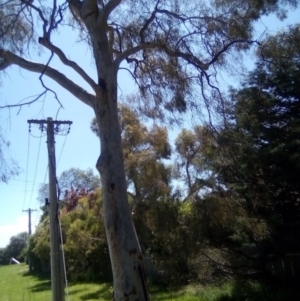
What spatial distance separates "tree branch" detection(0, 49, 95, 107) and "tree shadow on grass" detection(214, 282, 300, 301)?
34.9 feet

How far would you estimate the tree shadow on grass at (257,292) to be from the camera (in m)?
16.5

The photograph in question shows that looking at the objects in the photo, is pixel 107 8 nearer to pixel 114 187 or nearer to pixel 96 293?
pixel 114 187

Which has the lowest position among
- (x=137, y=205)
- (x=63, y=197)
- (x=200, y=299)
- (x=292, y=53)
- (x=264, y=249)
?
(x=200, y=299)

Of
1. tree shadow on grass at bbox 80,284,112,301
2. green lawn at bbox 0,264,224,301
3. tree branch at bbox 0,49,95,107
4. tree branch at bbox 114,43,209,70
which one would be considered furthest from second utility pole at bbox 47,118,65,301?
tree shadow on grass at bbox 80,284,112,301

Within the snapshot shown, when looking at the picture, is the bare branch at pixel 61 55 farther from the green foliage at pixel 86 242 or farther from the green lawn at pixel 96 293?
the green foliage at pixel 86 242

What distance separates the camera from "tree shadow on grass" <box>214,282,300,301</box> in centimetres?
1652

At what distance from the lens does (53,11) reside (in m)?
9.31

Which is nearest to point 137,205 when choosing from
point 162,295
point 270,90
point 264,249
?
point 162,295

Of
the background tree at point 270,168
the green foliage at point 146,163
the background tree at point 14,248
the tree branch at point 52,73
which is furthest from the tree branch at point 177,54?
the background tree at point 14,248

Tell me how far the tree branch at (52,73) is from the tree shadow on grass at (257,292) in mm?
10632

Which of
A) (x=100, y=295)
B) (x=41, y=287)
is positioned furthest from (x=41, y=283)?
(x=100, y=295)

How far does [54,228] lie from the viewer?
47.8 ft

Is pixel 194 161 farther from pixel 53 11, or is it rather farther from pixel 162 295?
pixel 53 11

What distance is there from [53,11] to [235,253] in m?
11.6
